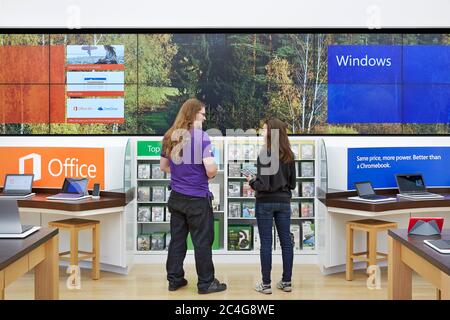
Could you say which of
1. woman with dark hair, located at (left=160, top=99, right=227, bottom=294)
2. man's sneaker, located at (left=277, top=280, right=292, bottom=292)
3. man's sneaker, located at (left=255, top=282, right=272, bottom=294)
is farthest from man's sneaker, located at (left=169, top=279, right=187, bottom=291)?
man's sneaker, located at (left=277, top=280, right=292, bottom=292)

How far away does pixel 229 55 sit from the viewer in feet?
35.1

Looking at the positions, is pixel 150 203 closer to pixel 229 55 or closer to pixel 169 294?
pixel 169 294

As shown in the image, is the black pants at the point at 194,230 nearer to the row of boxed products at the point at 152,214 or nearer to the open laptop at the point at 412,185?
the row of boxed products at the point at 152,214

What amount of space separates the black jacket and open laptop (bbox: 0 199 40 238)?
2.21 metres

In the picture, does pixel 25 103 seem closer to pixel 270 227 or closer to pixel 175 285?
pixel 175 285

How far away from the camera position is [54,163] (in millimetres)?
6844

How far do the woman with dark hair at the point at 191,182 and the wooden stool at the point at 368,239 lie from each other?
153 cm

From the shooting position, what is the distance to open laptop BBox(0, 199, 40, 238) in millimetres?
3770

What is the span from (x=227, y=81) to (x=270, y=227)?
214 inches

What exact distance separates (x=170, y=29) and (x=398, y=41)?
4.23m

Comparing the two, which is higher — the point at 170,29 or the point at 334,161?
the point at 170,29

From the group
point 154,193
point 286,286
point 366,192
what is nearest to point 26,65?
point 154,193
